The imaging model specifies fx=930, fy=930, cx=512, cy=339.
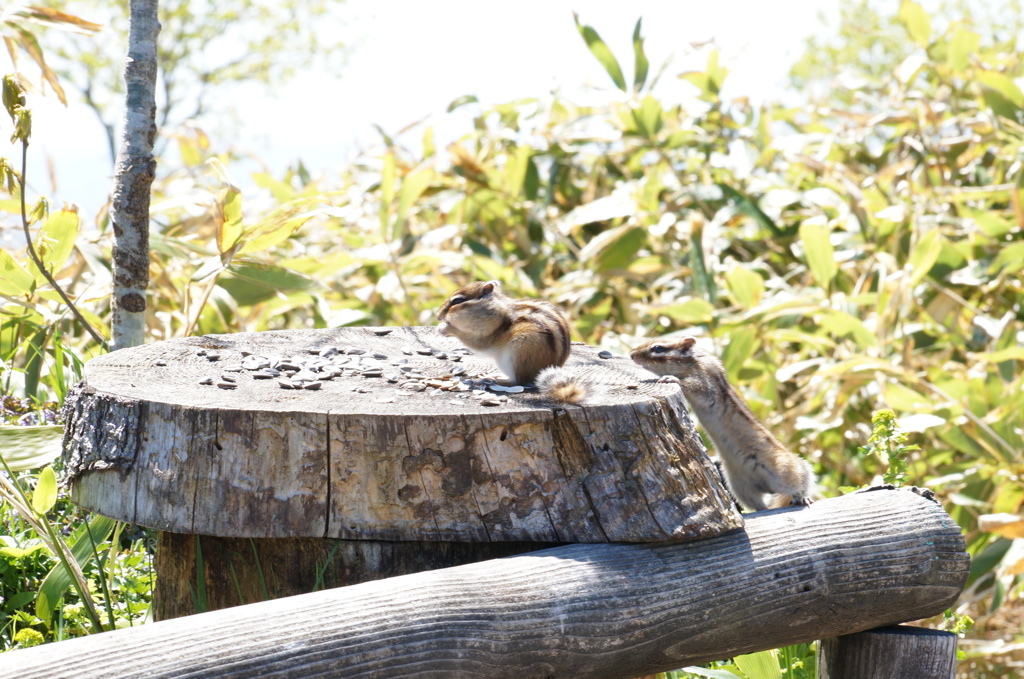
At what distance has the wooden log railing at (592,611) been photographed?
4.54 ft

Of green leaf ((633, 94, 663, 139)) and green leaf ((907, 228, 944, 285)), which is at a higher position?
green leaf ((633, 94, 663, 139))

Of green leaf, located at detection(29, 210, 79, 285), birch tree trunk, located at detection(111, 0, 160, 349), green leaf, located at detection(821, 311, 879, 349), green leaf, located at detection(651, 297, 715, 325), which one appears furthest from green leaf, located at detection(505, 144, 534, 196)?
green leaf, located at detection(29, 210, 79, 285)

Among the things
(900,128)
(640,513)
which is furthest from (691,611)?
(900,128)

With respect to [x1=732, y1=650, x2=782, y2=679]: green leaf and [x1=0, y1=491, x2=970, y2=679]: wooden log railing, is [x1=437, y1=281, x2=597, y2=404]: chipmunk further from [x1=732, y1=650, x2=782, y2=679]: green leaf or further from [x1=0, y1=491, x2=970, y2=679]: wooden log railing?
[x1=732, y1=650, x2=782, y2=679]: green leaf

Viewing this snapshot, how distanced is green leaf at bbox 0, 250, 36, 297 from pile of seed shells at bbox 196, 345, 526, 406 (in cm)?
81

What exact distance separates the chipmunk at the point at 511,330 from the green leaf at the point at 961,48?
439 centimetres

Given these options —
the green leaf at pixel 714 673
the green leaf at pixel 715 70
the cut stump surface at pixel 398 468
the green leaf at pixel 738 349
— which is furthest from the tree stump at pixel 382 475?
the green leaf at pixel 715 70

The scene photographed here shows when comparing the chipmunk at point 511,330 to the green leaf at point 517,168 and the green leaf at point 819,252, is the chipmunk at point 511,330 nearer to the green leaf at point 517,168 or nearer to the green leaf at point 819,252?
the green leaf at point 819,252

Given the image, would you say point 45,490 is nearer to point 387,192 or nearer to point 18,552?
point 18,552

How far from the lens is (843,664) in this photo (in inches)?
79.8

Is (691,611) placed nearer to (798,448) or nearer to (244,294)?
(244,294)

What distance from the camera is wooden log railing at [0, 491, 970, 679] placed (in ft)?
4.54

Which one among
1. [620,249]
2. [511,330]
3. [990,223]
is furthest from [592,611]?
[990,223]

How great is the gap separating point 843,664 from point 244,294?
2.68 meters
